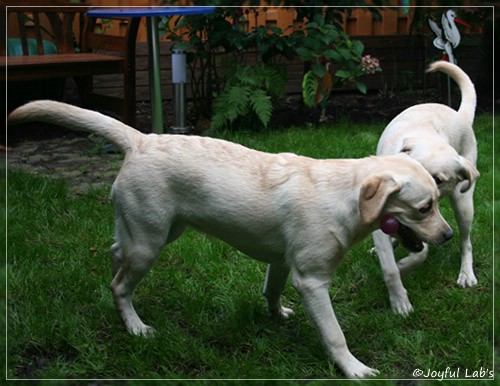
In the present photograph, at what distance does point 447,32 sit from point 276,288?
4.85 feet

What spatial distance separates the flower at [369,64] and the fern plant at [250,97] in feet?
1.70

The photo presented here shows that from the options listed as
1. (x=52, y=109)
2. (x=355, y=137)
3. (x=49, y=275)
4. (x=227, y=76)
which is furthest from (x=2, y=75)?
(x=355, y=137)

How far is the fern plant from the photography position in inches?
152

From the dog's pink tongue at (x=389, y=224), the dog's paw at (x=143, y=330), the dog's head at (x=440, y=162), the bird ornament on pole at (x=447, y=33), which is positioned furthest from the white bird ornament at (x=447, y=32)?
the dog's paw at (x=143, y=330)

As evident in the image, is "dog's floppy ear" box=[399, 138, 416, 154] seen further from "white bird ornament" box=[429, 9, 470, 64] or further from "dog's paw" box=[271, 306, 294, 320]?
"dog's paw" box=[271, 306, 294, 320]

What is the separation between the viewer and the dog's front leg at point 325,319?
277 centimetres

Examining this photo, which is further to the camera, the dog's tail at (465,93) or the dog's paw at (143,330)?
the dog's tail at (465,93)

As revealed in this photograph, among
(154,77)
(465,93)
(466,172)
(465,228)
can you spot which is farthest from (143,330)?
(465,93)

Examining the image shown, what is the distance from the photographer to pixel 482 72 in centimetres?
403

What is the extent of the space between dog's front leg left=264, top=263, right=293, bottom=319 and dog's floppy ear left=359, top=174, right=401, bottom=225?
1.97 feet

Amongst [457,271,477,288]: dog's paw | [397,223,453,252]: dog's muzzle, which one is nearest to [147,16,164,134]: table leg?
[397,223,453,252]: dog's muzzle

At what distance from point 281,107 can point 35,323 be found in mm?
1712

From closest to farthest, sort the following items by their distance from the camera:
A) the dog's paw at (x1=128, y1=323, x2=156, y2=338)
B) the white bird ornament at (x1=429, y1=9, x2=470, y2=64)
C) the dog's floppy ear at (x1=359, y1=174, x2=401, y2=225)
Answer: the dog's floppy ear at (x1=359, y1=174, x2=401, y2=225), the dog's paw at (x1=128, y1=323, x2=156, y2=338), the white bird ornament at (x1=429, y1=9, x2=470, y2=64)

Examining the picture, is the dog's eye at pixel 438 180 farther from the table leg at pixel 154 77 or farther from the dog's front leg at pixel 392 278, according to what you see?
the table leg at pixel 154 77
